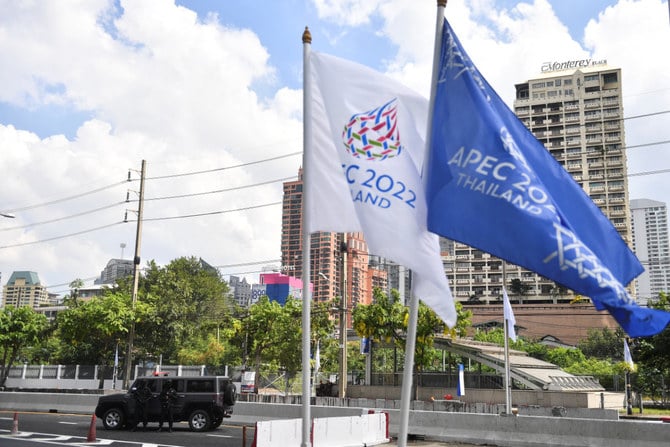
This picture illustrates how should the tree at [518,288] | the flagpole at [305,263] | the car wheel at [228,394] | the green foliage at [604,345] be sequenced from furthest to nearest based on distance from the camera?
the tree at [518,288]
the green foliage at [604,345]
the car wheel at [228,394]
the flagpole at [305,263]

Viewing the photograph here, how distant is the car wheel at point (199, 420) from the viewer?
24672mm

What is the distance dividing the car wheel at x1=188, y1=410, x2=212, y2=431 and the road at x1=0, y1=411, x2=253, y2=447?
0.35 meters

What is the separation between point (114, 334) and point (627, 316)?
56.6 meters

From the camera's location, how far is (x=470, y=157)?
259 inches

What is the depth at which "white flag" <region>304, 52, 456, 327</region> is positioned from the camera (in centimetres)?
681

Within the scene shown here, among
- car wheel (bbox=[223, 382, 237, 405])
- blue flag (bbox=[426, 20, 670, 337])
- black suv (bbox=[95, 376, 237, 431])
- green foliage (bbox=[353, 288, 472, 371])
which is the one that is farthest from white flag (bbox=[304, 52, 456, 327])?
green foliage (bbox=[353, 288, 472, 371])

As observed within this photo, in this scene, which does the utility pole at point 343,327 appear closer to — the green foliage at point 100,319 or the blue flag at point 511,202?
the green foliage at point 100,319

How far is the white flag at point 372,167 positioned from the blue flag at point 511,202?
1.25 feet

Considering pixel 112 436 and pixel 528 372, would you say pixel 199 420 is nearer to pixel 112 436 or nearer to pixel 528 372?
pixel 112 436

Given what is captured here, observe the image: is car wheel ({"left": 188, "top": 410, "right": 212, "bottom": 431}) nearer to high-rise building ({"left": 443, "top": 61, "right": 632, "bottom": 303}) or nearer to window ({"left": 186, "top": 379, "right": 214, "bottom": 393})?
window ({"left": 186, "top": 379, "right": 214, "bottom": 393})

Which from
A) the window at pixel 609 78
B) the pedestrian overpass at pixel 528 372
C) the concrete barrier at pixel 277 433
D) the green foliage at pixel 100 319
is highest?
the window at pixel 609 78

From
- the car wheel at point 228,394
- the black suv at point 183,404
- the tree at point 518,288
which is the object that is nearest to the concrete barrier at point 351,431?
the car wheel at point 228,394

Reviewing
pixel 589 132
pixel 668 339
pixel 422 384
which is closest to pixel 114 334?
pixel 422 384

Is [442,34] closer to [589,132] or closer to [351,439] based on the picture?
[351,439]
